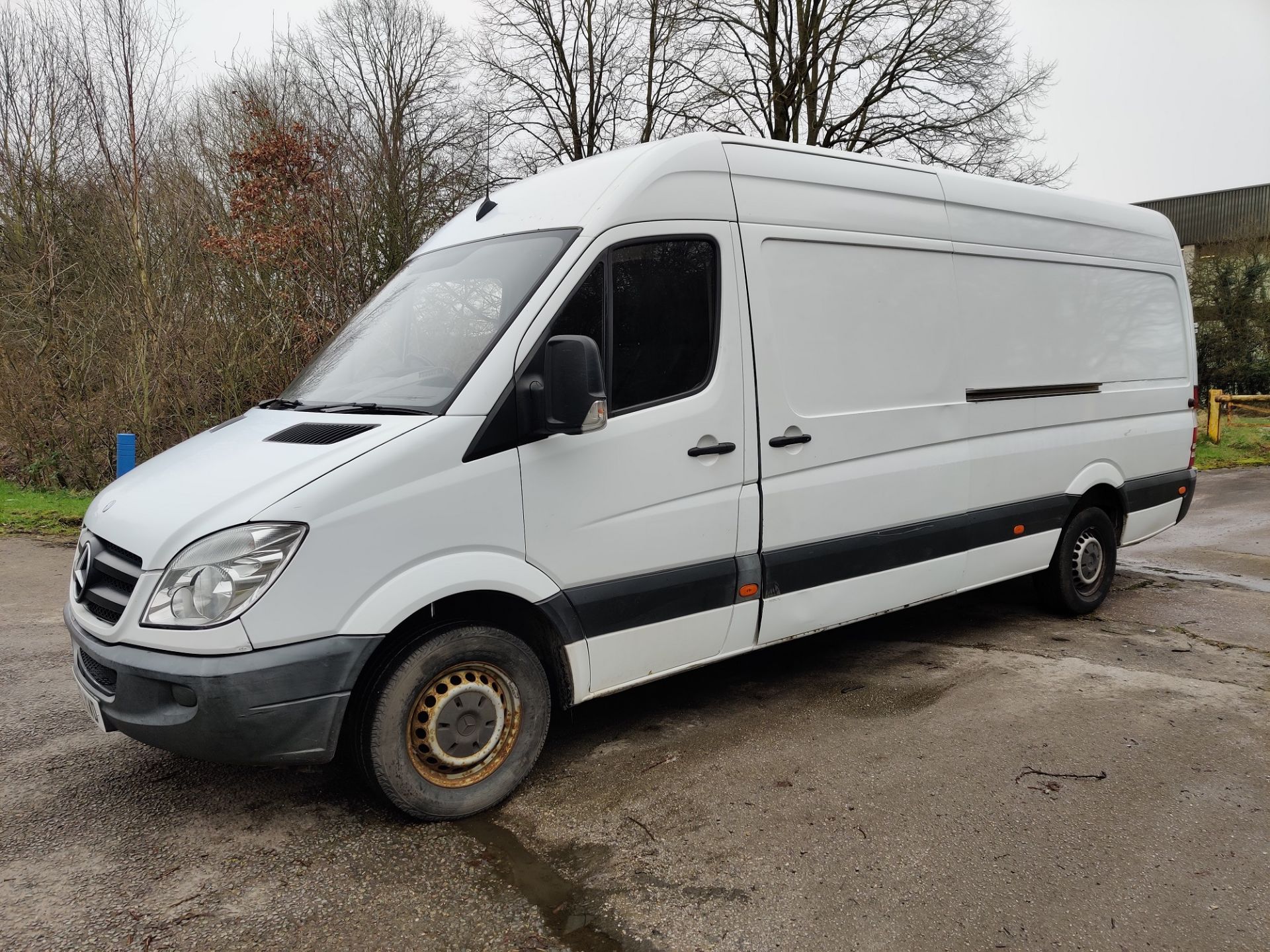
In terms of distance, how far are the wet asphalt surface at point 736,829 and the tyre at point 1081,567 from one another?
99 cm

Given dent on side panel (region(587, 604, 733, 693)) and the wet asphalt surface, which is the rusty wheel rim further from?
dent on side panel (region(587, 604, 733, 693))

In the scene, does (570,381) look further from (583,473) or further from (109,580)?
(109,580)

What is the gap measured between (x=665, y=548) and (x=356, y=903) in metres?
1.70

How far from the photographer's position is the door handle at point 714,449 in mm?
3904

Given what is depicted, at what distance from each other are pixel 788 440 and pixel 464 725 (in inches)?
72.2

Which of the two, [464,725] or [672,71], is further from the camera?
[672,71]

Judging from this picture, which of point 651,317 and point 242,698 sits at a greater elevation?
point 651,317

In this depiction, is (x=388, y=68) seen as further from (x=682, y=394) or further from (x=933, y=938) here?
(x=933, y=938)

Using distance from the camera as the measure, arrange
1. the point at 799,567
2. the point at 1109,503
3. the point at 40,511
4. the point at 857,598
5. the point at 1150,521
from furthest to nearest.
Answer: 1. the point at 40,511
2. the point at 1150,521
3. the point at 1109,503
4. the point at 857,598
5. the point at 799,567

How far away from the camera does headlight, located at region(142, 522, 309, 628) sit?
118 inches

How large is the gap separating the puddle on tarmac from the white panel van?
159 millimetres

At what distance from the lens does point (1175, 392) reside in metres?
6.62

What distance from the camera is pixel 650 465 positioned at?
3775mm

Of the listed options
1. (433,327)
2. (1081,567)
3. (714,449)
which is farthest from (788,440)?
(1081,567)
